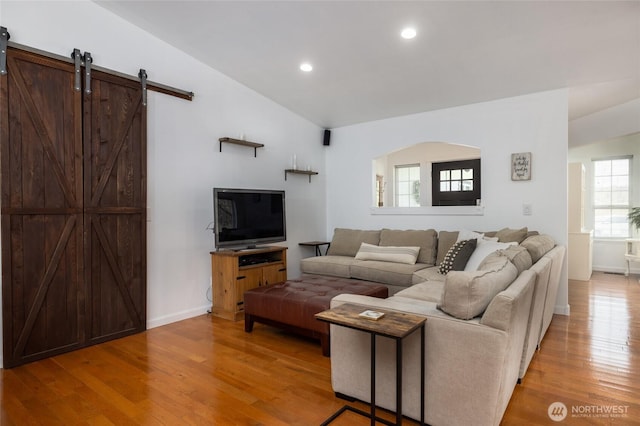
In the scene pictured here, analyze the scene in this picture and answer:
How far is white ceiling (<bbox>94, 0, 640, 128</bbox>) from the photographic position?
2.82m

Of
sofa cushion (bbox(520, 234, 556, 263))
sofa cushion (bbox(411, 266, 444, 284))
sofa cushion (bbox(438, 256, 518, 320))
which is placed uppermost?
sofa cushion (bbox(520, 234, 556, 263))

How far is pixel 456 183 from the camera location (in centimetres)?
684

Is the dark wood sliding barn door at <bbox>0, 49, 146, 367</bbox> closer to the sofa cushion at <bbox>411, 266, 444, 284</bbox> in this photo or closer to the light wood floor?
the light wood floor

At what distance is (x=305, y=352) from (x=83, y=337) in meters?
1.94

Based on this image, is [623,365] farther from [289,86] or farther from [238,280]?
[289,86]

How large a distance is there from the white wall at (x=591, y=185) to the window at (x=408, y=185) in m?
2.73

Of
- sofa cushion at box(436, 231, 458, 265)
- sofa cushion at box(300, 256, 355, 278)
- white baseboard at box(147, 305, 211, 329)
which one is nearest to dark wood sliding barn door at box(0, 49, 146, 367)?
white baseboard at box(147, 305, 211, 329)

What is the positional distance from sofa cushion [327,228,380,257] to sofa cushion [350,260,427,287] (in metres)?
0.55

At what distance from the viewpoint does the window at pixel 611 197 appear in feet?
20.6

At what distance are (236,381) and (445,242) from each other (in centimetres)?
294

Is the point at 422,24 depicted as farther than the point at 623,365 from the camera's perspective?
Yes

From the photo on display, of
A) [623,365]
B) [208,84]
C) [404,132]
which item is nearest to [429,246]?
[404,132]

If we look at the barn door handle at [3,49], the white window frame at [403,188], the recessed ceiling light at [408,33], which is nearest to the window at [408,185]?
the white window frame at [403,188]

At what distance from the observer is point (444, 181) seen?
7008 mm
